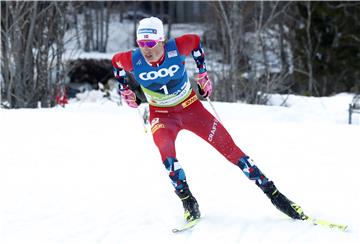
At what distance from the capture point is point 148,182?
6195 millimetres

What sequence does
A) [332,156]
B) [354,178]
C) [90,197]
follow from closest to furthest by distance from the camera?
[90,197], [354,178], [332,156]

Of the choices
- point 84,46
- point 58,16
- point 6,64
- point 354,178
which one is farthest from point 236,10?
point 84,46

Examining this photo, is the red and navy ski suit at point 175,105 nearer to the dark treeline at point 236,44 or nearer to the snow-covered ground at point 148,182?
the snow-covered ground at point 148,182

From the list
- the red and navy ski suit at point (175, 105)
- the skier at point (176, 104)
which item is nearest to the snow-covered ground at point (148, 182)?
the skier at point (176, 104)

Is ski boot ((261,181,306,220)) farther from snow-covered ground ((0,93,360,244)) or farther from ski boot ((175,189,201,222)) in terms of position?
ski boot ((175,189,201,222))

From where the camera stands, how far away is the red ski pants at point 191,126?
15.9 feet

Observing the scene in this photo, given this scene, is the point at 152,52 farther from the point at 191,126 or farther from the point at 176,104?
the point at 191,126

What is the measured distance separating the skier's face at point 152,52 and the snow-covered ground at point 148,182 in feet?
4.63

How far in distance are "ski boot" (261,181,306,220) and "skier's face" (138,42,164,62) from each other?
142 cm

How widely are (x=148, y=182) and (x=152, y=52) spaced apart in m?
1.89

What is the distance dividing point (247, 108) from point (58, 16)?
5.28 meters

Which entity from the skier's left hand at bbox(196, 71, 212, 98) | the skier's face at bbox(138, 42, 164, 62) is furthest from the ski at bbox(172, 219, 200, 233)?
the skier's face at bbox(138, 42, 164, 62)

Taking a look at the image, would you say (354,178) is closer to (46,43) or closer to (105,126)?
(105,126)

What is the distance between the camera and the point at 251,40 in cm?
2161
